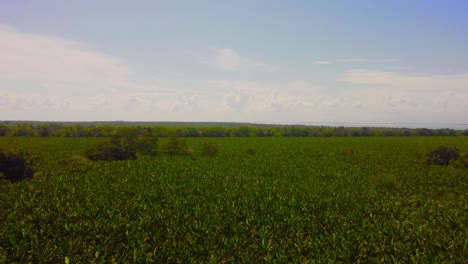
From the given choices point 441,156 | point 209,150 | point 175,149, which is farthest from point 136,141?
point 441,156

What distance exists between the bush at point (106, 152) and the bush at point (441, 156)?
36.7 meters

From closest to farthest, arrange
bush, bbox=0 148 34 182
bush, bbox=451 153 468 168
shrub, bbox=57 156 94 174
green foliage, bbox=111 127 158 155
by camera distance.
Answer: bush, bbox=0 148 34 182, shrub, bbox=57 156 94 174, bush, bbox=451 153 468 168, green foliage, bbox=111 127 158 155

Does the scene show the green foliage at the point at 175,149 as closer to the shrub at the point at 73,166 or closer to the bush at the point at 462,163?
the shrub at the point at 73,166

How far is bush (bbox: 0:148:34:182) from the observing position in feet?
76.4

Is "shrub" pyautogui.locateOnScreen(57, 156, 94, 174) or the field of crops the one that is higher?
"shrub" pyautogui.locateOnScreen(57, 156, 94, 174)

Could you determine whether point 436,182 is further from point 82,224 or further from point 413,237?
point 82,224

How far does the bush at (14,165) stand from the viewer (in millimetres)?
23297

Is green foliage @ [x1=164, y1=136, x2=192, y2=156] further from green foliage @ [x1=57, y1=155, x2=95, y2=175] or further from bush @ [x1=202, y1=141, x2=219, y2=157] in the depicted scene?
green foliage @ [x1=57, y1=155, x2=95, y2=175]

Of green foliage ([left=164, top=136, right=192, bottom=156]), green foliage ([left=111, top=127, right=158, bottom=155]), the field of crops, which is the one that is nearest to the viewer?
the field of crops

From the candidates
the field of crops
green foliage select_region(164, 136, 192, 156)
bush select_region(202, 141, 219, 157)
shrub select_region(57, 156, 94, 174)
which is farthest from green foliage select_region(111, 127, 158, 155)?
the field of crops

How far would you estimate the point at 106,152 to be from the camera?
37188 millimetres

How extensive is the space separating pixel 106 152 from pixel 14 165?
13384 millimetres

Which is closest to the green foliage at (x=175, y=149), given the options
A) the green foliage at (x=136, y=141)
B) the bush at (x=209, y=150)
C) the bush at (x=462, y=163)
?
the green foliage at (x=136, y=141)

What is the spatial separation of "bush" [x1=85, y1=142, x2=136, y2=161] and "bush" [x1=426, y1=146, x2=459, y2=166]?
36694mm
